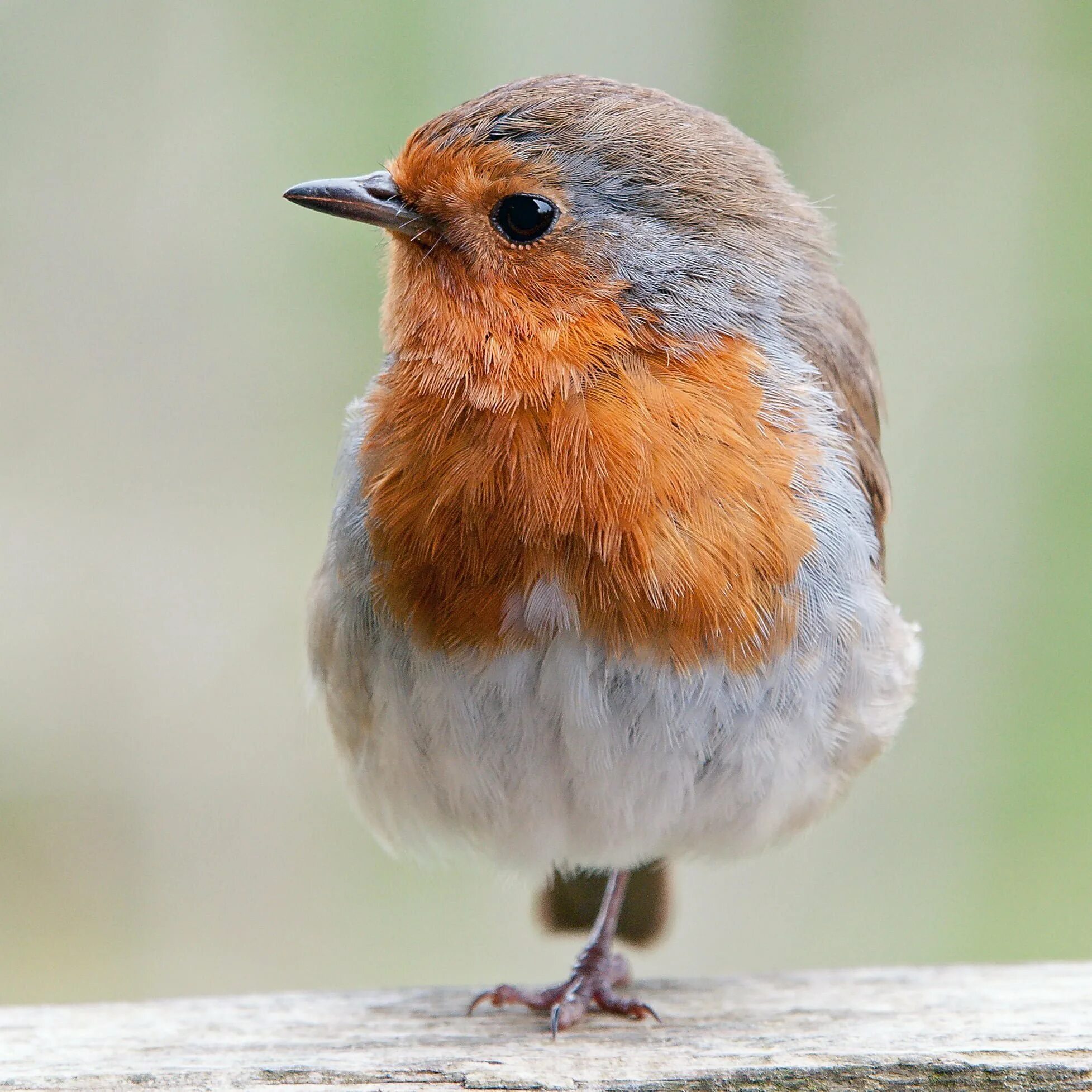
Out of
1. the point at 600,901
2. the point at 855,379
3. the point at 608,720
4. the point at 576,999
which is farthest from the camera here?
the point at 600,901

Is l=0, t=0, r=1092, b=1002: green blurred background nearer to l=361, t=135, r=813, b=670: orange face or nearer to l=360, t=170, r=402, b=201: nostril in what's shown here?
l=360, t=170, r=402, b=201: nostril

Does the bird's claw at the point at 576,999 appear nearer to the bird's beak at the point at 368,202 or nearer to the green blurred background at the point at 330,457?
the bird's beak at the point at 368,202

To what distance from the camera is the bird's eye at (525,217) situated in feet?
7.95

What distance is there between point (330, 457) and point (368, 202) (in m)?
2.22

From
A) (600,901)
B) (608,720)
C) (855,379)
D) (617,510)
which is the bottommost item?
(600,901)

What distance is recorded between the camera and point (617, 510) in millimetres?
2355

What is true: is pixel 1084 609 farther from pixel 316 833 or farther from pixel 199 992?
pixel 199 992

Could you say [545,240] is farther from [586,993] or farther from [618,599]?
Result: [586,993]

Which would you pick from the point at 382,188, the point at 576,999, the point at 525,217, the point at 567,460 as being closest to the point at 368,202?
the point at 382,188

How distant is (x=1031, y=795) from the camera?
468cm

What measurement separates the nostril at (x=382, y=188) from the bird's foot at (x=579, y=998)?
146 centimetres

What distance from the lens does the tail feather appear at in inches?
133

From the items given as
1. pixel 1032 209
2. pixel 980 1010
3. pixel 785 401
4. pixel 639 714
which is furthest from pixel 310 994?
pixel 1032 209

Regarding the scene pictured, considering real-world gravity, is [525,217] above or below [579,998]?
above
